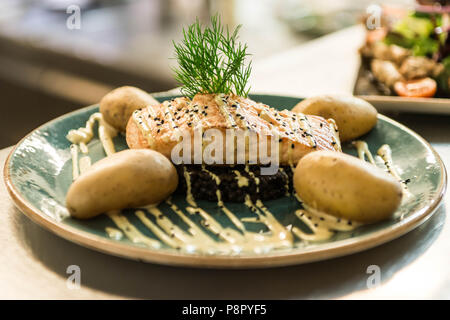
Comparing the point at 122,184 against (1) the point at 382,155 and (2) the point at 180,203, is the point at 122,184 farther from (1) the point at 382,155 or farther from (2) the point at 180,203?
(1) the point at 382,155

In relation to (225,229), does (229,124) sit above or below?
above

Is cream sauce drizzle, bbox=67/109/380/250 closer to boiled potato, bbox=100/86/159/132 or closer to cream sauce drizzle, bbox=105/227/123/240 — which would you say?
cream sauce drizzle, bbox=105/227/123/240

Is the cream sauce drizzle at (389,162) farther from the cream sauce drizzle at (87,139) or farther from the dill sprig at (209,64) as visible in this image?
the cream sauce drizzle at (87,139)

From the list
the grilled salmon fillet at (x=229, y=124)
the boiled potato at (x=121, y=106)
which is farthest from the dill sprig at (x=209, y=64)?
the boiled potato at (x=121, y=106)

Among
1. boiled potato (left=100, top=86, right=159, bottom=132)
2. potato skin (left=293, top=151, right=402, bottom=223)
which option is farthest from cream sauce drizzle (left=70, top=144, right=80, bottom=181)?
potato skin (left=293, top=151, right=402, bottom=223)

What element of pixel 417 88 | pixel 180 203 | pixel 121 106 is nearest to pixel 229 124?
pixel 180 203
